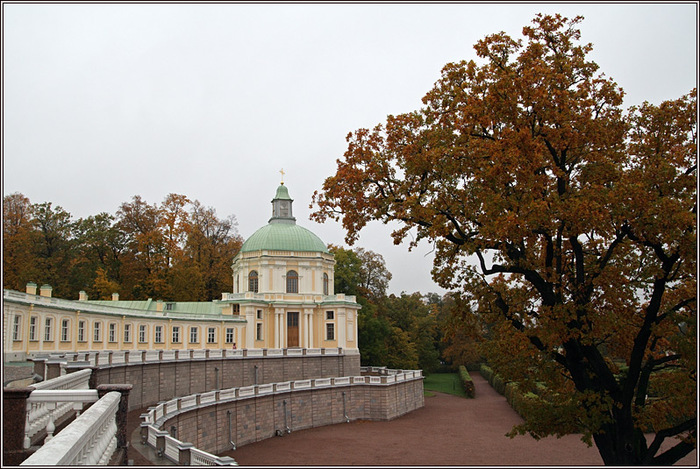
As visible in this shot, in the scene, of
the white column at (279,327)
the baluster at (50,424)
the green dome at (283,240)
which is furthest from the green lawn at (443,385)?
the baluster at (50,424)

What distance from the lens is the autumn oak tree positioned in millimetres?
13039

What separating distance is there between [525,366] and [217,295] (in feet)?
162

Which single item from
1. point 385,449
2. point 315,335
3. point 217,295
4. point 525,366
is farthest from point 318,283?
point 525,366

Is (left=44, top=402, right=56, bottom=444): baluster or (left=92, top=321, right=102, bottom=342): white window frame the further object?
(left=92, top=321, right=102, bottom=342): white window frame

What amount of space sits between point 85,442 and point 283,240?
48709mm

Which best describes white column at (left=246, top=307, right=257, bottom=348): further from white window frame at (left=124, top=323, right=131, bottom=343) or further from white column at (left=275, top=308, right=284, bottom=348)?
white window frame at (left=124, top=323, right=131, bottom=343)

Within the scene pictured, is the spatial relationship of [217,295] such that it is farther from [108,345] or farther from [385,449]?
[385,449]

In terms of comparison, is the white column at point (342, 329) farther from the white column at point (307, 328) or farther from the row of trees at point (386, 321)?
the row of trees at point (386, 321)

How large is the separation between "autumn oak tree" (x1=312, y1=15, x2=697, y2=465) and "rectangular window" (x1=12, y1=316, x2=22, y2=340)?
20.5 m

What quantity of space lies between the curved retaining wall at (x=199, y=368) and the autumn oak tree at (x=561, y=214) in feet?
38.2

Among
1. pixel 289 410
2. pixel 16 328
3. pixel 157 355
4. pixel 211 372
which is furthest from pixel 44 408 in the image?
pixel 211 372

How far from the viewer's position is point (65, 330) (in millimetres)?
34062

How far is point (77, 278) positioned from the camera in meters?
50.1

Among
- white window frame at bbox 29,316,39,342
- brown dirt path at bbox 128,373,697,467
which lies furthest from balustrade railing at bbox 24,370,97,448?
white window frame at bbox 29,316,39,342
